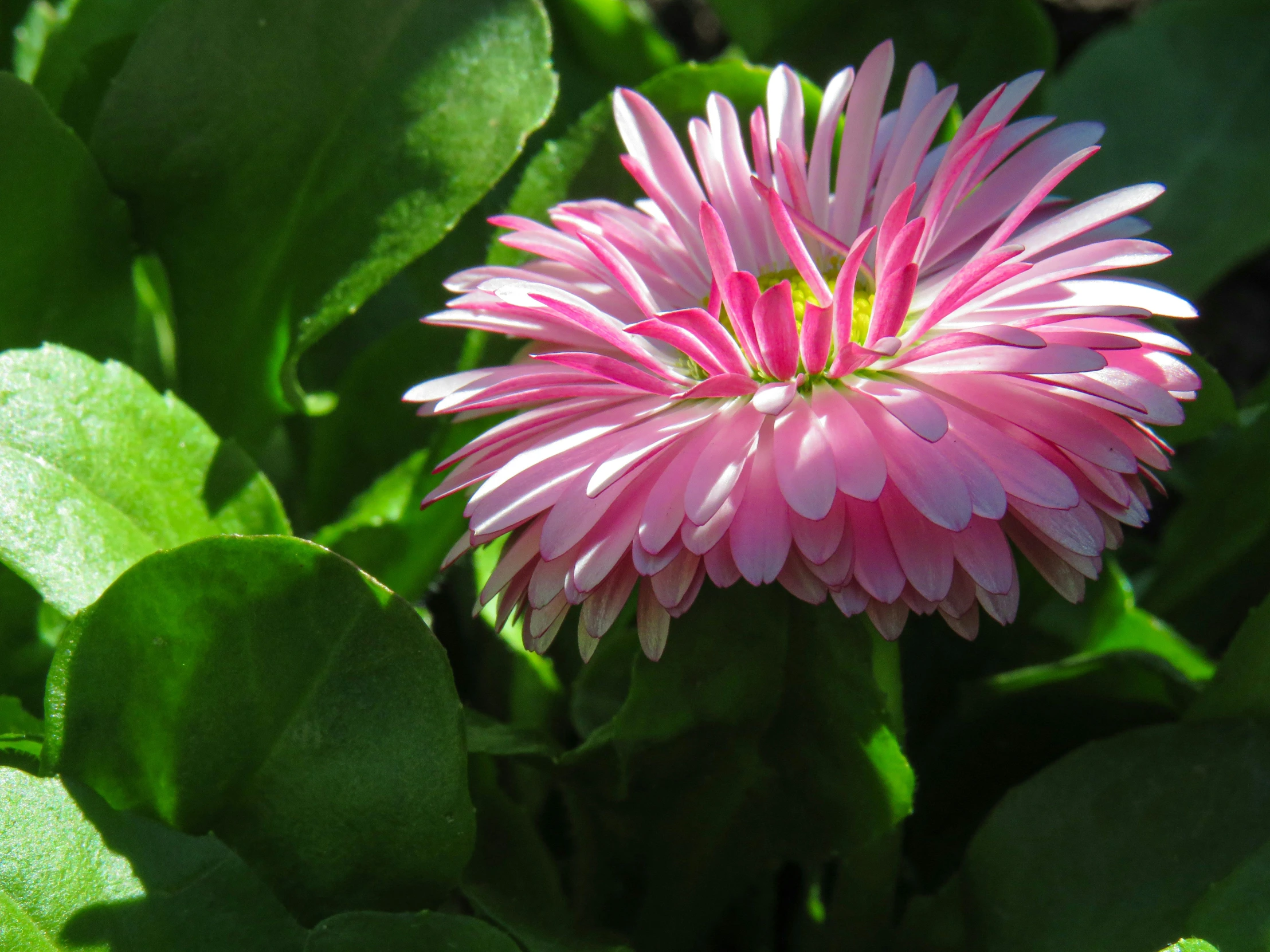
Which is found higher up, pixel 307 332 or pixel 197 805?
pixel 307 332

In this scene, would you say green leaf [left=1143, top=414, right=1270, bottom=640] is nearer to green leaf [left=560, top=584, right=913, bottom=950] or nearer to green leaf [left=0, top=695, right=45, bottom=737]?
green leaf [left=560, top=584, right=913, bottom=950]

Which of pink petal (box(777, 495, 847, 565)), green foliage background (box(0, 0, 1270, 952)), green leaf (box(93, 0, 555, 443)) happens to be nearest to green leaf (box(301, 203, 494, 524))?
green foliage background (box(0, 0, 1270, 952))

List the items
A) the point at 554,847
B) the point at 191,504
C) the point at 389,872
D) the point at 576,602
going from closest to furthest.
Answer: the point at 576,602
the point at 389,872
the point at 191,504
the point at 554,847

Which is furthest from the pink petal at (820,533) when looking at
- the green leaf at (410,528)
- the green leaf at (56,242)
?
the green leaf at (56,242)

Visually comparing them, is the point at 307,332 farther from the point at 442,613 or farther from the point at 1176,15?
the point at 1176,15

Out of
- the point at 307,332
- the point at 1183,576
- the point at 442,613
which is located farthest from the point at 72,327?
the point at 1183,576

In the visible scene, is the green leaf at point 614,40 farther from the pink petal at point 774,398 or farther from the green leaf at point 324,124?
the pink petal at point 774,398
